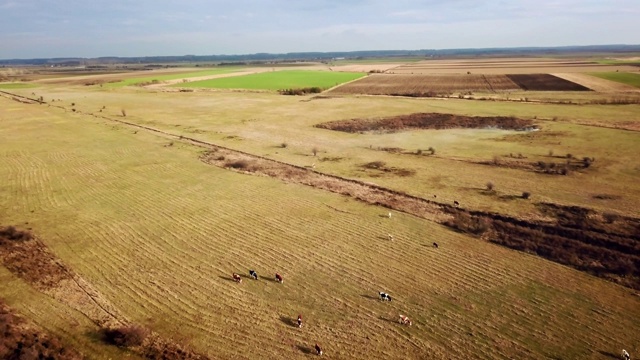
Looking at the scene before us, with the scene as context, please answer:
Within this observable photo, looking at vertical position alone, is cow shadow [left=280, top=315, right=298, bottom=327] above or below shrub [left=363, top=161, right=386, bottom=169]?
below

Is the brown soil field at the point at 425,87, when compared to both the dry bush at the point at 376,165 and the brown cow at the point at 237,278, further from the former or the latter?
the brown cow at the point at 237,278

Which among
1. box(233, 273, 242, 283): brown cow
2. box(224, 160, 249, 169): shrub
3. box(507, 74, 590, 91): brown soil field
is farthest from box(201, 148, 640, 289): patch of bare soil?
box(507, 74, 590, 91): brown soil field

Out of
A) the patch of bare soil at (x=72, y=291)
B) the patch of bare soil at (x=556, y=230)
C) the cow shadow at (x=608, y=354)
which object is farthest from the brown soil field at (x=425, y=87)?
the patch of bare soil at (x=72, y=291)

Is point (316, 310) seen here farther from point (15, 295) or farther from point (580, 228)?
point (580, 228)

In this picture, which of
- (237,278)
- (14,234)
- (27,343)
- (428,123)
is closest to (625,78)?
(428,123)

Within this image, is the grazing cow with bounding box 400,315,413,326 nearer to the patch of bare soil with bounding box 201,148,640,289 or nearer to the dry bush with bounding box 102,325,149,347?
the patch of bare soil with bounding box 201,148,640,289

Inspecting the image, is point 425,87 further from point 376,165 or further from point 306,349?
point 306,349
